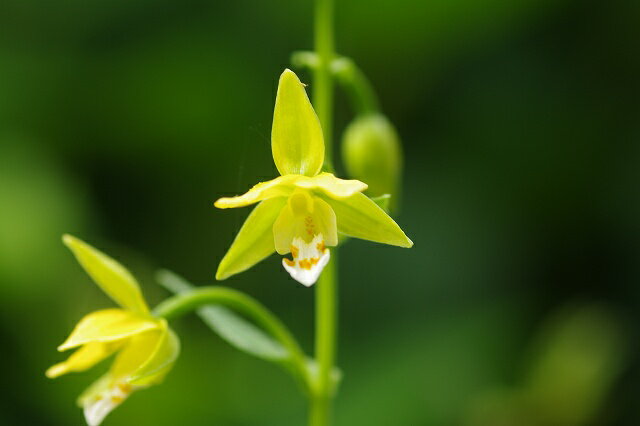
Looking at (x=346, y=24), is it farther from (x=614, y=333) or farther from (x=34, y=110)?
(x=614, y=333)

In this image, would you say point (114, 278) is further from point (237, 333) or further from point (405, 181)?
point (405, 181)

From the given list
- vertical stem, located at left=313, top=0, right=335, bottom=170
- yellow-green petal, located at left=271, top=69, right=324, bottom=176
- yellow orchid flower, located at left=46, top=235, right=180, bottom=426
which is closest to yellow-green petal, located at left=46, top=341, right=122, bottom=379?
yellow orchid flower, located at left=46, top=235, right=180, bottom=426

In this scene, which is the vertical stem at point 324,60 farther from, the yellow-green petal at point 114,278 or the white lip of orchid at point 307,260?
the yellow-green petal at point 114,278

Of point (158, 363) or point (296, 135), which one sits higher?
point (296, 135)

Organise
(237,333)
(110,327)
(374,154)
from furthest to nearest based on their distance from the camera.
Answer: (374,154) → (237,333) → (110,327)

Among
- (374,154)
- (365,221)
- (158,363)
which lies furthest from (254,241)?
(374,154)

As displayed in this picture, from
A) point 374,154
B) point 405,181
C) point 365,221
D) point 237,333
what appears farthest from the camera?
point 405,181

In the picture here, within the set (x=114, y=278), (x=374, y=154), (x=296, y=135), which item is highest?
(x=374, y=154)

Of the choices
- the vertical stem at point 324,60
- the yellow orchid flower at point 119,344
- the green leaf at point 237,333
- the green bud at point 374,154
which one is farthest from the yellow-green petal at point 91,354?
the green bud at point 374,154

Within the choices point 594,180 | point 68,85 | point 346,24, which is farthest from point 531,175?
point 68,85
